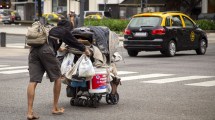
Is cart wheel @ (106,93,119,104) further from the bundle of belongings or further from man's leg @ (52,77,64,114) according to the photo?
man's leg @ (52,77,64,114)

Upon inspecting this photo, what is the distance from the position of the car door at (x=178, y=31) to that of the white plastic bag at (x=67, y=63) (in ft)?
45.4

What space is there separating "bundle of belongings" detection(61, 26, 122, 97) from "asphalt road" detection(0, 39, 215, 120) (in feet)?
1.75

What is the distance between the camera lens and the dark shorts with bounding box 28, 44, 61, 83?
Result: 10281 millimetres

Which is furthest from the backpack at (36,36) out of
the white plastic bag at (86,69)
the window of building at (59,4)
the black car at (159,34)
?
the window of building at (59,4)

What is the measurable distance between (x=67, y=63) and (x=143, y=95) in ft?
7.41

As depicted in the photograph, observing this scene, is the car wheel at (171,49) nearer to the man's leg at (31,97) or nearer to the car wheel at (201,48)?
the car wheel at (201,48)

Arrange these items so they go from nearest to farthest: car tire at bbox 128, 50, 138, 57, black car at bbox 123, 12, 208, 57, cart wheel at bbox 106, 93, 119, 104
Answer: cart wheel at bbox 106, 93, 119, 104 < black car at bbox 123, 12, 208, 57 < car tire at bbox 128, 50, 138, 57

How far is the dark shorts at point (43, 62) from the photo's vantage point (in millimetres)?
10281

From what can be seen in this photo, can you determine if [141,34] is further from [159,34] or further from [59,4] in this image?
[59,4]

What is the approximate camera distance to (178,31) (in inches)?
980

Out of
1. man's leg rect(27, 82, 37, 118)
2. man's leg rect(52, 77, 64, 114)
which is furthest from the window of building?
man's leg rect(27, 82, 37, 118)

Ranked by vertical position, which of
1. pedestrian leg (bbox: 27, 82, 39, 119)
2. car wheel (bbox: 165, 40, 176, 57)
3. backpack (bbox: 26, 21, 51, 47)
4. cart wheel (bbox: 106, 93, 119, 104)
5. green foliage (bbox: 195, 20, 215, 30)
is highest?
backpack (bbox: 26, 21, 51, 47)

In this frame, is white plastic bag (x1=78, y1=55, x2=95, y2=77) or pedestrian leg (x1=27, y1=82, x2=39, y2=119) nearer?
pedestrian leg (x1=27, y1=82, x2=39, y2=119)

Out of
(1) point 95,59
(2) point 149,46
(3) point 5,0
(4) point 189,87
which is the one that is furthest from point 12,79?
(3) point 5,0
